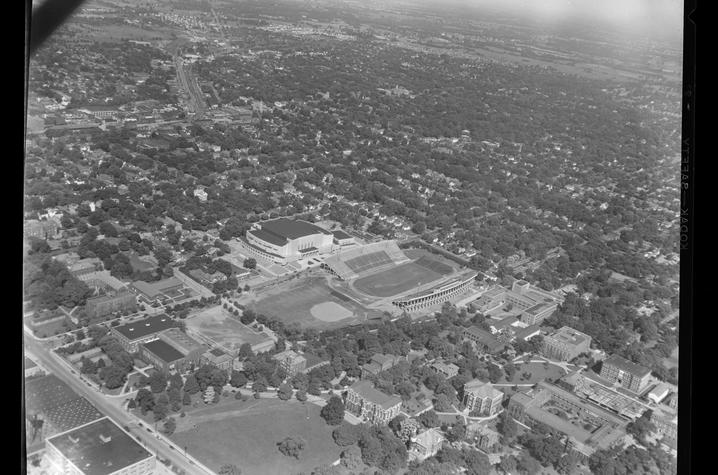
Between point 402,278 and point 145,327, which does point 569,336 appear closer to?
point 402,278

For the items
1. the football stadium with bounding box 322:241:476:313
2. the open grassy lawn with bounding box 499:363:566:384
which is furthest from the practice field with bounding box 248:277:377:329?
the open grassy lawn with bounding box 499:363:566:384

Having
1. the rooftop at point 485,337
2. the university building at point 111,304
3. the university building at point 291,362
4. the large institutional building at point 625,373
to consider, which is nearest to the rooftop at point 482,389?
the rooftop at point 485,337

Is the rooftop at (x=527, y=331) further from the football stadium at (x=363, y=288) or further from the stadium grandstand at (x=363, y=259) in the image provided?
the stadium grandstand at (x=363, y=259)

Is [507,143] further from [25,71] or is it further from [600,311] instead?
[25,71]

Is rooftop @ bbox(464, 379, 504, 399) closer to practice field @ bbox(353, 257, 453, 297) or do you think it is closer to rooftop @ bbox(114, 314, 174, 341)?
practice field @ bbox(353, 257, 453, 297)

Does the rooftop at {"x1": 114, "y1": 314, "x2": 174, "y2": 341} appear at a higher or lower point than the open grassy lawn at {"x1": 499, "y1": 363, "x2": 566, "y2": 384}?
higher

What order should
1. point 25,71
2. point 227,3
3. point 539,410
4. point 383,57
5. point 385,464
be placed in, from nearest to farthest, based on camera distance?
1. point 25,71
2. point 385,464
3. point 539,410
4. point 227,3
5. point 383,57

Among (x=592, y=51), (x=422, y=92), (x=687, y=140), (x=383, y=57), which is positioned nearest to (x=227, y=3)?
(x=383, y=57)
